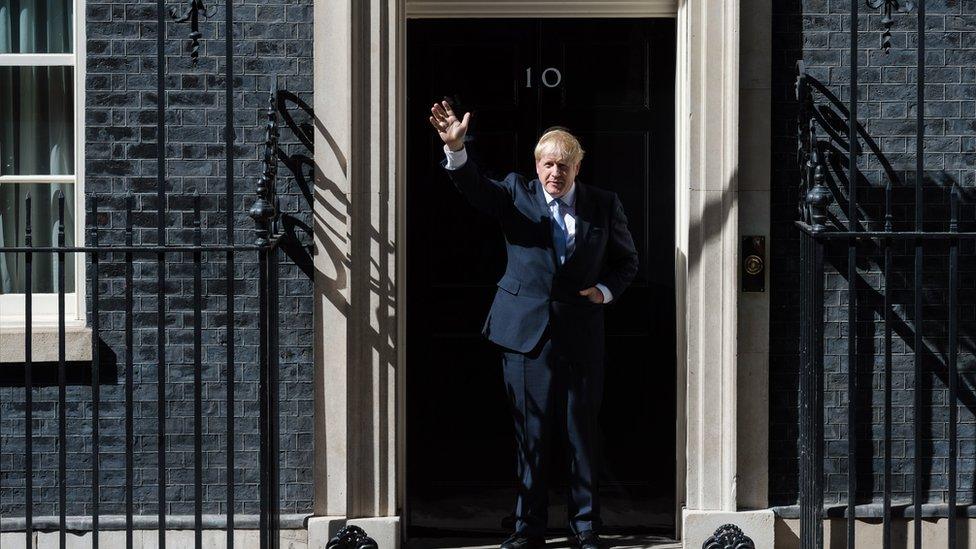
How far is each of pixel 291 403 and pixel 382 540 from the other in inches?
29.9

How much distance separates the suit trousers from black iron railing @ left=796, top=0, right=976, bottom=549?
3.08 ft

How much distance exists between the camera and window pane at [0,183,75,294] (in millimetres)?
6094

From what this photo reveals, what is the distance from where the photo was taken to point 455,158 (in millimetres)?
5441

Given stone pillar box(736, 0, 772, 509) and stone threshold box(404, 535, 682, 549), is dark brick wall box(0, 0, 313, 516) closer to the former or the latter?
stone threshold box(404, 535, 682, 549)

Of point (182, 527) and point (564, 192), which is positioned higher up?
point (564, 192)

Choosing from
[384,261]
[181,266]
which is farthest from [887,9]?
[181,266]

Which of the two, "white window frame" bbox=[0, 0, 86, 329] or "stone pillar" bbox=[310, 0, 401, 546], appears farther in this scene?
"white window frame" bbox=[0, 0, 86, 329]

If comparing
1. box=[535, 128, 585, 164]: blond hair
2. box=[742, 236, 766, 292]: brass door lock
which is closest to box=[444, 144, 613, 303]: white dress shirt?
box=[535, 128, 585, 164]: blond hair

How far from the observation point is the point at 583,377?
582cm

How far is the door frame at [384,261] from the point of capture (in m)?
5.79

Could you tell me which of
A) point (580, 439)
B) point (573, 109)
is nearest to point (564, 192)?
point (573, 109)

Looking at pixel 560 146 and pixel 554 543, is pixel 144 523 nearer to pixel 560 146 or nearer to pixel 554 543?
pixel 554 543

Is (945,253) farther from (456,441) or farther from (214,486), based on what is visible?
(214,486)

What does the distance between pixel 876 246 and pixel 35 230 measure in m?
3.95
